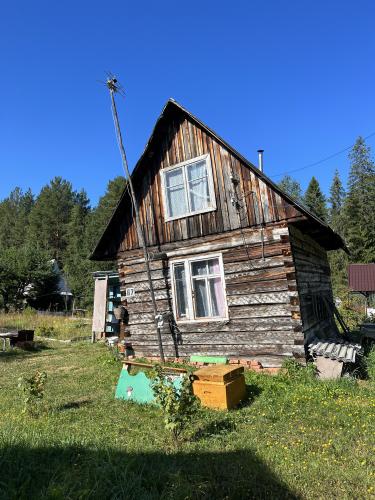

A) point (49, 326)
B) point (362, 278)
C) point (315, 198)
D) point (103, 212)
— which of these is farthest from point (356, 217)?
point (49, 326)

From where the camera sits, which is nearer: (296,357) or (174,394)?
(174,394)

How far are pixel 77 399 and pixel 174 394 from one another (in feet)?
11.8

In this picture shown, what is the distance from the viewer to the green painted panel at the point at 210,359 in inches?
397

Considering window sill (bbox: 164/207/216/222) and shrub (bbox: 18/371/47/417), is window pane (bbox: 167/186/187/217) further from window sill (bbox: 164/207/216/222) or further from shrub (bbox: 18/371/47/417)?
shrub (bbox: 18/371/47/417)

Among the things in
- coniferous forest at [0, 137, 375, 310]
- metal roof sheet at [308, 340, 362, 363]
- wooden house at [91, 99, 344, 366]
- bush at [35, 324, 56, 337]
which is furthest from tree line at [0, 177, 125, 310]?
metal roof sheet at [308, 340, 362, 363]

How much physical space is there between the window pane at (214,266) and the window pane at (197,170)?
92.1 inches

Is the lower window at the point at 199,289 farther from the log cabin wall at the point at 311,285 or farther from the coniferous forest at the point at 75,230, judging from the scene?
the coniferous forest at the point at 75,230

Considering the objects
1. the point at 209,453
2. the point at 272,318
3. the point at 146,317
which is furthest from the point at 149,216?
the point at 209,453

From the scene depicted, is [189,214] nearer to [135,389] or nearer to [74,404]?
[135,389]

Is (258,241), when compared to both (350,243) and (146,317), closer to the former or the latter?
(146,317)

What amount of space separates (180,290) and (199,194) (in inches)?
107

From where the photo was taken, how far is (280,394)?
306 inches

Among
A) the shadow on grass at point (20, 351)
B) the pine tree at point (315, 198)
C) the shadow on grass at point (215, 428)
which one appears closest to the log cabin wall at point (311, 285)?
the shadow on grass at point (215, 428)

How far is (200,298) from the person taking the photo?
10.8m
